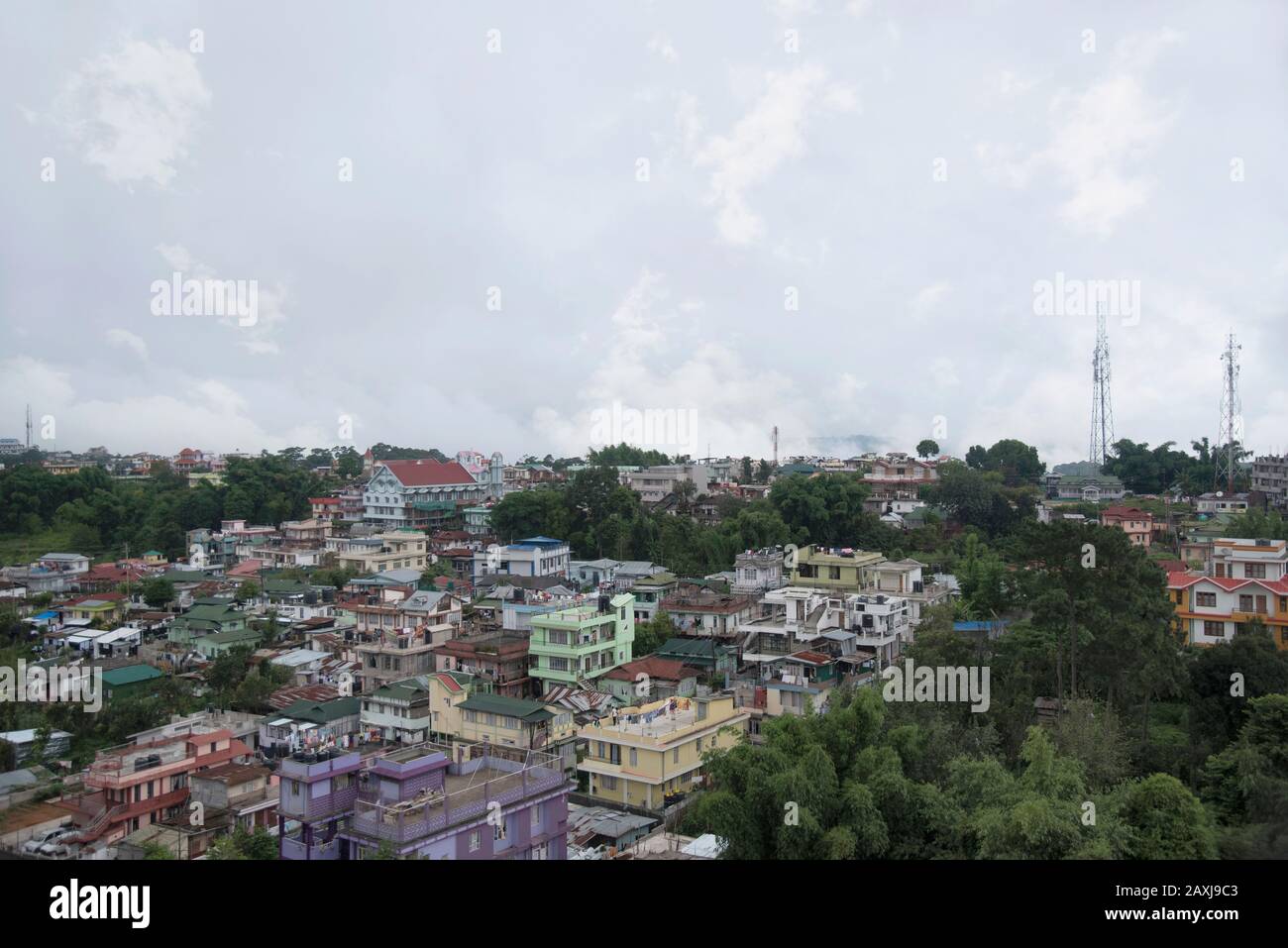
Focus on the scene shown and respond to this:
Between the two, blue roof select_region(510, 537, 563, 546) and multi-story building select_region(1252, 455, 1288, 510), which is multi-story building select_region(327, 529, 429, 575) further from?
multi-story building select_region(1252, 455, 1288, 510)

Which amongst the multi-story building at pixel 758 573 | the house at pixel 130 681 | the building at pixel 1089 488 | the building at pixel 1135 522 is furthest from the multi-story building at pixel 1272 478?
the house at pixel 130 681

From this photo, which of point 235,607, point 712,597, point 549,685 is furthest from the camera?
point 235,607

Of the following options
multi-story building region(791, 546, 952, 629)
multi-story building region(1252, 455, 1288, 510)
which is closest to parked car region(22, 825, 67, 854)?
multi-story building region(791, 546, 952, 629)

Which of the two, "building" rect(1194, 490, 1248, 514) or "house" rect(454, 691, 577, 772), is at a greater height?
"building" rect(1194, 490, 1248, 514)

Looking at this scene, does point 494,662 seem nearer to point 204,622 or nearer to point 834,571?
point 204,622

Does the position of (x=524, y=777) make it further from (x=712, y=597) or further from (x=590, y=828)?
(x=712, y=597)
